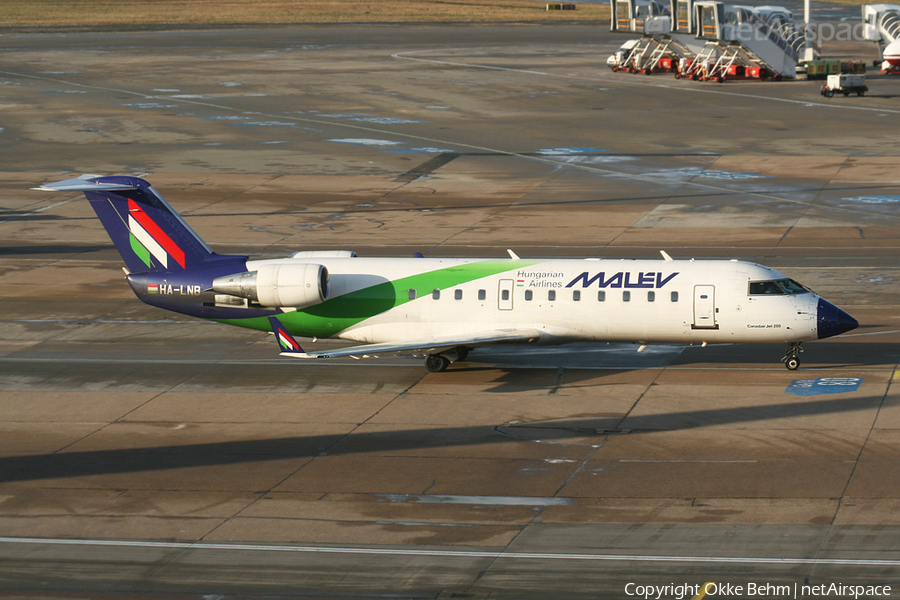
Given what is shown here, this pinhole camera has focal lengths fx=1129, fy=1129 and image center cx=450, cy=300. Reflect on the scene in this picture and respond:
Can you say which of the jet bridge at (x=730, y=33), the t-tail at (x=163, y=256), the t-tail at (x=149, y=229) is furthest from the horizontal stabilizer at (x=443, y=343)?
the jet bridge at (x=730, y=33)

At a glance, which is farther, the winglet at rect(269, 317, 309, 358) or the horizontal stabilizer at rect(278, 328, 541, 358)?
the horizontal stabilizer at rect(278, 328, 541, 358)

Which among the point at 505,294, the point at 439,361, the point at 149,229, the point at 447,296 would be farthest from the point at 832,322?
the point at 149,229

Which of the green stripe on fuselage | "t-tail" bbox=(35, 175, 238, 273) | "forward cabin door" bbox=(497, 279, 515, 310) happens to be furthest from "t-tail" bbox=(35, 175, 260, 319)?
"forward cabin door" bbox=(497, 279, 515, 310)

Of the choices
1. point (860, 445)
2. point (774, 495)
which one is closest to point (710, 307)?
point (860, 445)

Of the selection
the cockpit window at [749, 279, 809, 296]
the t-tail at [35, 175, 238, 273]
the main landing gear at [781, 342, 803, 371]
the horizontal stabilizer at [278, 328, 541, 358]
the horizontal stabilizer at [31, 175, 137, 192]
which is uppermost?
the horizontal stabilizer at [31, 175, 137, 192]

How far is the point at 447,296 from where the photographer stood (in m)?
34.8

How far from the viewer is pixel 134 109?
93250 mm

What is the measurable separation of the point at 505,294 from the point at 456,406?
4356 millimetres

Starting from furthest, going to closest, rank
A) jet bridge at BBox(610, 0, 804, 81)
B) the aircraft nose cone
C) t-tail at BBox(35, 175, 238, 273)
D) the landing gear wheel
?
jet bridge at BBox(610, 0, 804, 81) < t-tail at BBox(35, 175, 238, 273) < the landing gear wheel < the aircraft nose cone

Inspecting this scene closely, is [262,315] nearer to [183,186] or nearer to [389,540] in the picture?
[389,540]

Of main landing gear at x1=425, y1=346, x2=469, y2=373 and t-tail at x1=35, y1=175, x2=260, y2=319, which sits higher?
t-tail at x1=35, y1=175, x2=260, y2=319

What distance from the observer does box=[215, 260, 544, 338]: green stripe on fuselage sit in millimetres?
34875

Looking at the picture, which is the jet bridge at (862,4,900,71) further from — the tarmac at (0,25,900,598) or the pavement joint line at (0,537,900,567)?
the pavement joint line at (0,537,900,567)

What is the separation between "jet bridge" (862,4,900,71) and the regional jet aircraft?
3045 inches
